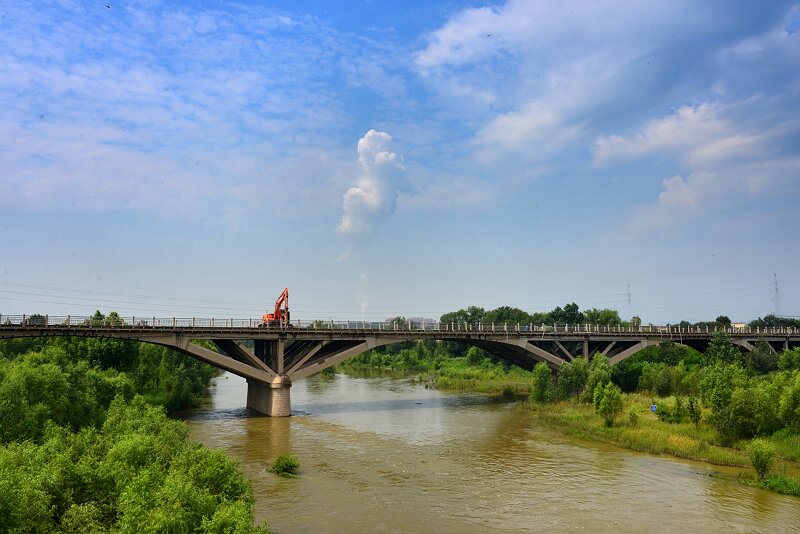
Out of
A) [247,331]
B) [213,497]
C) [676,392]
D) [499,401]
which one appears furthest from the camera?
[499,401]

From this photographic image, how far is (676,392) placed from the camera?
6275 cm

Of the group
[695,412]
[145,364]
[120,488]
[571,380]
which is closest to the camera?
[120,488]

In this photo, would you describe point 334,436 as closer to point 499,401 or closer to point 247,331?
point 247,331

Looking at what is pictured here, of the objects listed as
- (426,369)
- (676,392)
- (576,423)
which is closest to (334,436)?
(576,423)

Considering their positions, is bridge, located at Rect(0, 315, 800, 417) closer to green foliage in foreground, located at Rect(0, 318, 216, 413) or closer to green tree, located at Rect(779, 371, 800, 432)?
green foliage in foreground, located at Rect(0, 318, 216, 413)

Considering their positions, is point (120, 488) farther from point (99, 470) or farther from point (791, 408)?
point (791, 408)

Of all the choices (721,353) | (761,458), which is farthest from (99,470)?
(721,353)

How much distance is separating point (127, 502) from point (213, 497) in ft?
9.13

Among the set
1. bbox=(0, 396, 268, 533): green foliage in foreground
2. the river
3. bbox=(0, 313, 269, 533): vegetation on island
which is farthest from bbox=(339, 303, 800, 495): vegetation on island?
bbox=(0, 313, 269, 533): vegetation on island

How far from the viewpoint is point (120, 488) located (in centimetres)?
1944

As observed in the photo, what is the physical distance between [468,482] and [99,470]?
67.1 ft

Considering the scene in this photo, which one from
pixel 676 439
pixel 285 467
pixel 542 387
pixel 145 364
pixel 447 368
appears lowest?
pixel 285 467

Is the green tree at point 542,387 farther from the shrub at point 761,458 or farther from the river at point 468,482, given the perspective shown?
the shrub at point 761,458

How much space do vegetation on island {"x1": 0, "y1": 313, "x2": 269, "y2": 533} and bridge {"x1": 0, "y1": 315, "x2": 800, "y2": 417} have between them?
13910 mm
